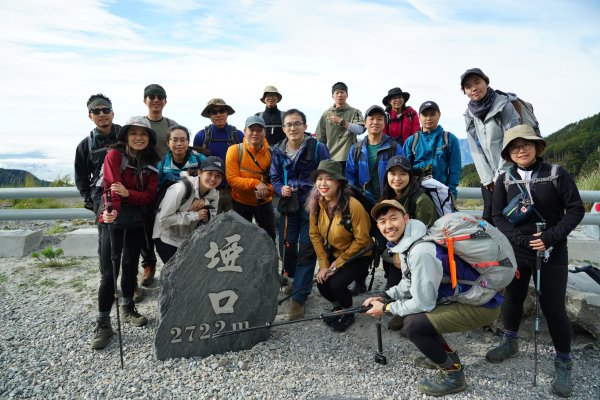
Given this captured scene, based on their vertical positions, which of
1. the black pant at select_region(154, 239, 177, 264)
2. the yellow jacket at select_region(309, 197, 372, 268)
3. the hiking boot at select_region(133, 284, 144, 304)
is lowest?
the hiking boot at select_region(133, 284, 144, 304)

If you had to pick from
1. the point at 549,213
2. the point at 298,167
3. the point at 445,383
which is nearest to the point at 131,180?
the point at 298,167

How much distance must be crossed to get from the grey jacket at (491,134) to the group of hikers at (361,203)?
1cm

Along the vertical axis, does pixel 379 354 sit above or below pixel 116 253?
below

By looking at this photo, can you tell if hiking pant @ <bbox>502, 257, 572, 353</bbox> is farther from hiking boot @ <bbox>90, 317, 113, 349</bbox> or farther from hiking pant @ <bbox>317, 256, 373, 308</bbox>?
hiking boot @ <bbox>90, 317, 113, 349</bbox>

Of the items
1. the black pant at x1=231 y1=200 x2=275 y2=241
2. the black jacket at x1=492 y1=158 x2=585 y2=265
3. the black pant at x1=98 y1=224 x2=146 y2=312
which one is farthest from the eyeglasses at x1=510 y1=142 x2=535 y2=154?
the black pant at x1=98 y1=224 x2=146 y2=312

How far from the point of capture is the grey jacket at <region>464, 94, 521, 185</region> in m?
4.34

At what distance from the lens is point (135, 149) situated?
4.48 metres

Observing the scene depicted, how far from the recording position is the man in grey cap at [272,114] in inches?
249

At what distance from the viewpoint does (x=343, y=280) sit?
460cm

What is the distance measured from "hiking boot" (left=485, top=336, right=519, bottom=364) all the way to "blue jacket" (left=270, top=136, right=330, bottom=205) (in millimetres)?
2634

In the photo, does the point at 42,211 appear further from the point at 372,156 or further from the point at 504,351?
the point at 504,351

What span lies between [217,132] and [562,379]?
16.0 ft

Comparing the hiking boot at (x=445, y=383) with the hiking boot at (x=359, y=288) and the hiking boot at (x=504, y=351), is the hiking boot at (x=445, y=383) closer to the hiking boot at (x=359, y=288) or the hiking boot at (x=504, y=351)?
the hiking boot at (x=504, y=351)

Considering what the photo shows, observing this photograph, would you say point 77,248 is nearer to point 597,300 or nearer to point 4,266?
point 4,266
